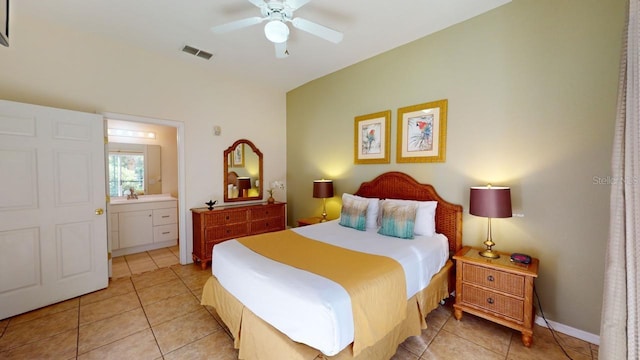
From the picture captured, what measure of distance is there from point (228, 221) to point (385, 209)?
2455mm

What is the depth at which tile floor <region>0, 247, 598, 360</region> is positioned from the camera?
1.89 m

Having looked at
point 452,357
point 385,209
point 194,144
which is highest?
point 194,144

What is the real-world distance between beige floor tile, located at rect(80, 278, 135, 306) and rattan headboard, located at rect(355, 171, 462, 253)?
3221mm

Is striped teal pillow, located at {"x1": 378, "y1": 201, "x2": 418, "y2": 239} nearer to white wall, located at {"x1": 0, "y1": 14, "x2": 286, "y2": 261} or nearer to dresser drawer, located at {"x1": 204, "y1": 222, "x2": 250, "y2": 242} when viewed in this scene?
dresser drawer, located at {"x1": 204, "y1": 222, "x2": 250, "y2": 242}

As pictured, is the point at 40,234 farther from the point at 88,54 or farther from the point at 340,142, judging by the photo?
the point at 340,142

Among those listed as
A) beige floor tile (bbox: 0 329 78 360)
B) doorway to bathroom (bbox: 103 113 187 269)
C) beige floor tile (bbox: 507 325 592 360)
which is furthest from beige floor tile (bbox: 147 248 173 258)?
beige floor tile (bbox: 507 325 592 360)

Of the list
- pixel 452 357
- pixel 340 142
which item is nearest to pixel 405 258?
pixel 452 357

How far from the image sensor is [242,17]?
103 inches

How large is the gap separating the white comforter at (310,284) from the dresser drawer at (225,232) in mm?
1464

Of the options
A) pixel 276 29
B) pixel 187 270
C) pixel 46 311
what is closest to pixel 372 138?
pixel 276 29

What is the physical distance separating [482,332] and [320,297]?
1.77 m

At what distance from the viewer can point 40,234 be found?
8.23 feet

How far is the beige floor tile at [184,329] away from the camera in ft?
6.57

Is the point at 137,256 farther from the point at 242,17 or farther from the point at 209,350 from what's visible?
the point at 242,17
